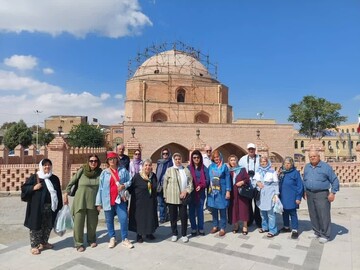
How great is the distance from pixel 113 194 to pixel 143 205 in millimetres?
489

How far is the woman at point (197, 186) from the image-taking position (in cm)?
461

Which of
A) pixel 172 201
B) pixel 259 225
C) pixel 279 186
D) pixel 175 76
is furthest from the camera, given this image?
pixel 175 76

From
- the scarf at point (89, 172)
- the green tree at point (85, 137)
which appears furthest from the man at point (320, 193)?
the green tree at point (85, 137)

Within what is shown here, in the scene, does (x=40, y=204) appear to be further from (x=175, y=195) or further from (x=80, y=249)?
(x=175, y=195)

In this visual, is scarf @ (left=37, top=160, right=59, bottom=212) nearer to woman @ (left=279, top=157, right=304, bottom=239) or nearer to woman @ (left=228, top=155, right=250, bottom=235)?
woman @ (left=228, top=155, right=250, bottom=235)

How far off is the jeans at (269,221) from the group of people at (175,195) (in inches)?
0.6

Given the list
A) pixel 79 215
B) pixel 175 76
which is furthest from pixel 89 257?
pixel 175 76

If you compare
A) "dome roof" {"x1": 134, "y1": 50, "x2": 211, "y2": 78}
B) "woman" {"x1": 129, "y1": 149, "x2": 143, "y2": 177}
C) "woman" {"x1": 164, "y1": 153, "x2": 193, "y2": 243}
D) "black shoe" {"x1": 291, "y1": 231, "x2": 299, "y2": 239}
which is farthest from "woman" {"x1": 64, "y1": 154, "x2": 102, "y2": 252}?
"dome roof" {"x1": 134, "y1": 50, "x2": 211, "y2": 78}

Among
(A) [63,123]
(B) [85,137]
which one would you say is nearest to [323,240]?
(B) [85,137]

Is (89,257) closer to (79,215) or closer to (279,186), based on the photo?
(79,215)

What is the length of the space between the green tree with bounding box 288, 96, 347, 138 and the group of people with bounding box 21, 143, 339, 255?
31507 millimetres

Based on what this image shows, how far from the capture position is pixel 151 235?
446 cm

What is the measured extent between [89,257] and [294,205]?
3.16 metres

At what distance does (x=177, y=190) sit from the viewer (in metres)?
4.36
